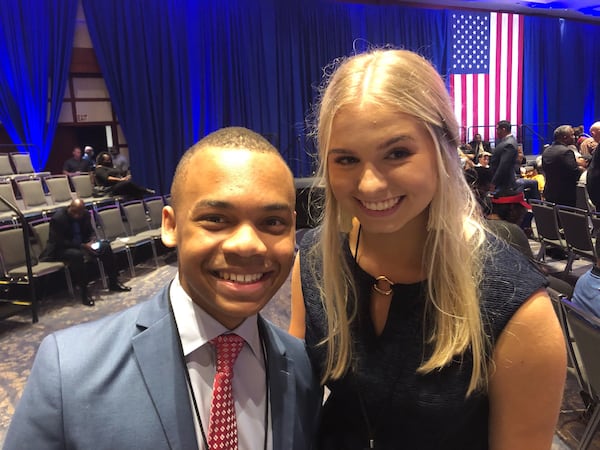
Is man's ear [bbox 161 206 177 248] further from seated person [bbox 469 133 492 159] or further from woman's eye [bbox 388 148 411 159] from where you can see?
seated person [bbox 469 133 492 159]

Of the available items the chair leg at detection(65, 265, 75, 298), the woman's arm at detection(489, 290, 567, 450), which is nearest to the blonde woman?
the woman's arm at detection(489, 290, 567, 450)

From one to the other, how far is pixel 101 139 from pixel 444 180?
32.9 ft

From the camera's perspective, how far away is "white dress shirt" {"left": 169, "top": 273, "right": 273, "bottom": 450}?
897 mm

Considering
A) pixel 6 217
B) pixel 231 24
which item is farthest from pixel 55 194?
pixel 231 24

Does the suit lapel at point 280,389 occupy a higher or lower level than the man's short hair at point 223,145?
lower

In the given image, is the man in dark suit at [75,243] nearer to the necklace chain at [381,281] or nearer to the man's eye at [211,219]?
the necklace chain at [381,281]

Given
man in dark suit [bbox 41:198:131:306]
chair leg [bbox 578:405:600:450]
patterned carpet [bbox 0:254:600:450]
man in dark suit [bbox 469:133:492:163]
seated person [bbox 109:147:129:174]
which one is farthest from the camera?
man in dark suit [bbox 469:133:492:163]

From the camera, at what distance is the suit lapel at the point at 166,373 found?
834 millimetres

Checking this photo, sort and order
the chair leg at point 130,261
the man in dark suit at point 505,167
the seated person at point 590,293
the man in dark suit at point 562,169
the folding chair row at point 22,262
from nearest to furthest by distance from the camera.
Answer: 1. the seated person at point 590,293
2. the folding chair row at point 22,262
3. the man in dark suit at point 562,169
4. the chair leg at point 130,261
5. the man in dark suit at point 505,167

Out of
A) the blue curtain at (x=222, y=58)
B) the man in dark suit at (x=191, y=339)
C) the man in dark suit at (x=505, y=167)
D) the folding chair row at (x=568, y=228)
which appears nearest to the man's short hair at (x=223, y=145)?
A: the man in dark suit at (x=191, y=339)

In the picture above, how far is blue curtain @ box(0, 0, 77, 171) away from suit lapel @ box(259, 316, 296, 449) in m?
8.57

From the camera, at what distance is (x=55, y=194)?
6457mm

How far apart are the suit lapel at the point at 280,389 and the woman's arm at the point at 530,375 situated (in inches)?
16.4

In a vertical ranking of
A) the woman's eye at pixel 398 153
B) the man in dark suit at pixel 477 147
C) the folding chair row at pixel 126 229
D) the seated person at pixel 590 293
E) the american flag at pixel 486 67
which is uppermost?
the american flag at pixel 486 67
